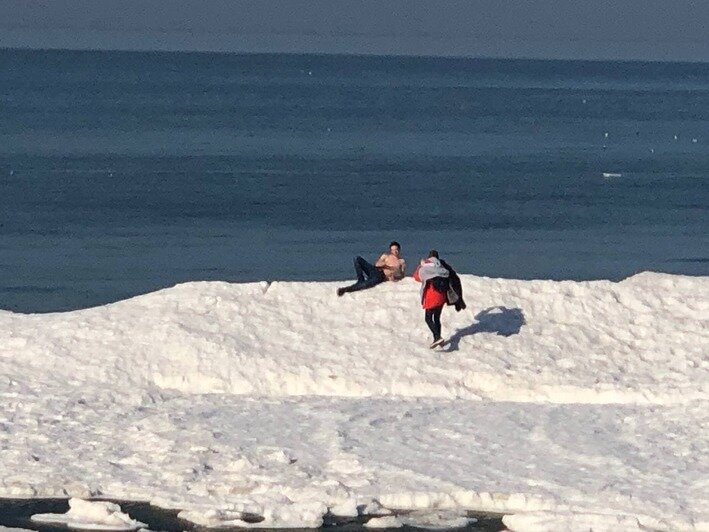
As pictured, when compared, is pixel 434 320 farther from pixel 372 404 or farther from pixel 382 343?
pixel 372 404

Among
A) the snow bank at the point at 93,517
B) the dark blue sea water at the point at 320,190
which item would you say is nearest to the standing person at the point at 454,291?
the snow bank at the point at 93,517

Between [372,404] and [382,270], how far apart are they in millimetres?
3682

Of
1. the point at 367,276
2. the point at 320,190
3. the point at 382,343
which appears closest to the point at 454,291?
the point at 382,343

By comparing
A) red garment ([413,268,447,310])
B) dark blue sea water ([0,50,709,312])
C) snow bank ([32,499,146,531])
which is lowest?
snow bank ([32,499,146,531])

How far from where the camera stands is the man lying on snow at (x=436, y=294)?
21.4m

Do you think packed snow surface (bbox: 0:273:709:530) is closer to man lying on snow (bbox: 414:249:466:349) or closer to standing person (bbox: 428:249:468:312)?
man lying on snow (bbox: 414:249:466:349)

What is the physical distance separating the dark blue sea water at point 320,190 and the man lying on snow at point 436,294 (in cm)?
1513

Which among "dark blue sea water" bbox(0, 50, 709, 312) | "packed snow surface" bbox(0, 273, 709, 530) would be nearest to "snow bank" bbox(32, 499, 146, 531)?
"packed snow surface" bbox(0, 273, 709, 530)

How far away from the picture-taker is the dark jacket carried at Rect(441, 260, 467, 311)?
70.3 feet

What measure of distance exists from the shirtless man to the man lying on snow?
171 centimetres

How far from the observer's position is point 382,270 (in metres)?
23.5

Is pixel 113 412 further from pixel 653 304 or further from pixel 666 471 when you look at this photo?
pixel 653 304

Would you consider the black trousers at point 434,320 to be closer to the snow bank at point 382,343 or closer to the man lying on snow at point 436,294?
the man lying on snow at point 436,294

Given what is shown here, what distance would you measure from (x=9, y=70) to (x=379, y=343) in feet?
558
